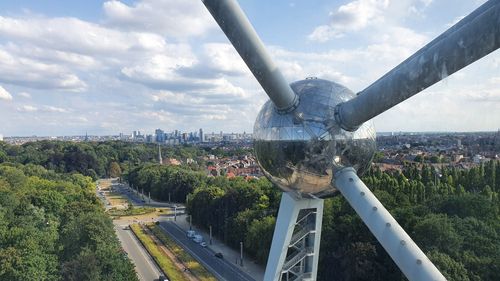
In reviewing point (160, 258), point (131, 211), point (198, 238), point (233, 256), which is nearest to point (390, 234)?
point (160, 258)

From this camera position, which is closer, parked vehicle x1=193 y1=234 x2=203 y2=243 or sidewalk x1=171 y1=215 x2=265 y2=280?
sidewalk x1=171 y1=215 x2=265 y2=280

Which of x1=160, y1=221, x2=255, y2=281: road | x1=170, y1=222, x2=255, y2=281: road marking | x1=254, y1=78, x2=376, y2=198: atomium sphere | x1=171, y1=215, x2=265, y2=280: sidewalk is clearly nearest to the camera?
x1=254, y1=78, x2=376, y2=198: atomium sphere

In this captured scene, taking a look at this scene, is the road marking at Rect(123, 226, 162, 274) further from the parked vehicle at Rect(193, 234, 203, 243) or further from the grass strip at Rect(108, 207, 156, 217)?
the grass strip at Rect(108, 207, 156, 217)

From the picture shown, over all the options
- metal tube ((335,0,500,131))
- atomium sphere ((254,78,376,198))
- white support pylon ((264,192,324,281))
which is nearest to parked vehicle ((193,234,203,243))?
white support pylon ((264,192,324,281))

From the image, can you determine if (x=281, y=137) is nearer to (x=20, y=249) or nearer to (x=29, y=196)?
(x=20, y=249)

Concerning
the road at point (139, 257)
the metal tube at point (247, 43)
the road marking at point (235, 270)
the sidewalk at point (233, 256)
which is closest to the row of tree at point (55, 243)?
the road at point (139, 257)

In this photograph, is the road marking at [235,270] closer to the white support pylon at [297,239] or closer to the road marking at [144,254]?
the road marking at [144,254]

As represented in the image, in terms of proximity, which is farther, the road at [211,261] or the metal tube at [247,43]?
the road at [211,261]
